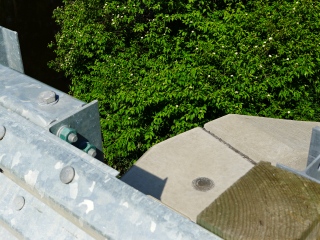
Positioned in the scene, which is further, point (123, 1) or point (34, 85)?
point (123, 1)

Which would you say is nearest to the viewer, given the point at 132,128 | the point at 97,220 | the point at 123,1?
the point at 97,220

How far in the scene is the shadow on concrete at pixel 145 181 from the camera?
3.10 metres

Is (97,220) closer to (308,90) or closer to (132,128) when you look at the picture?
(132,128)

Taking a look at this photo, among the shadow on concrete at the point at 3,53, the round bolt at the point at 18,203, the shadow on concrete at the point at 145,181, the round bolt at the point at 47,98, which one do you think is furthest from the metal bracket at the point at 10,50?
the shadow on concrete at the point at 145,181

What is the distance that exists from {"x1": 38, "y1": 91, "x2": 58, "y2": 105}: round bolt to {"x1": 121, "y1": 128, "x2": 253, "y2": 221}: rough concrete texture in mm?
1138

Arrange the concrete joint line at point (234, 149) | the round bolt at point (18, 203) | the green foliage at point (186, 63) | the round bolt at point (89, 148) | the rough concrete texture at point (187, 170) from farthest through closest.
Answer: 1. the green foliage at point (186, 63)
2. the concrete joint line at point (234, 149)
3. the rough concrete texture at point (187, 170)
4. the round bolt at point (89, 148)
5. the round bolt at point (18, 203)

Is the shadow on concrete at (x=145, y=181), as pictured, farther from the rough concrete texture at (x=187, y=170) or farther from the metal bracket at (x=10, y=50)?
the metal bracket at (x=10, y=50)

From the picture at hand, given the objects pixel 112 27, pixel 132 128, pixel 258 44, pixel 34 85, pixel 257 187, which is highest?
pixel 257 187

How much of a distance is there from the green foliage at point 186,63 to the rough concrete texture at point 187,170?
315 cm

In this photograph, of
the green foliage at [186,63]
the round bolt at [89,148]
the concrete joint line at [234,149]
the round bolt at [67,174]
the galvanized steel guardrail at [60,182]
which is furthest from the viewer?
the green foliage at [186,63]

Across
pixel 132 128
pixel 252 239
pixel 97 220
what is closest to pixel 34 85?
pixel 97 220

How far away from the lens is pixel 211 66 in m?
7.18

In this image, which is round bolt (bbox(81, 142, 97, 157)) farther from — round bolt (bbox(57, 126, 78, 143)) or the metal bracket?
the metal bracket

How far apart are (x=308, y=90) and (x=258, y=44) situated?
0.98 m
